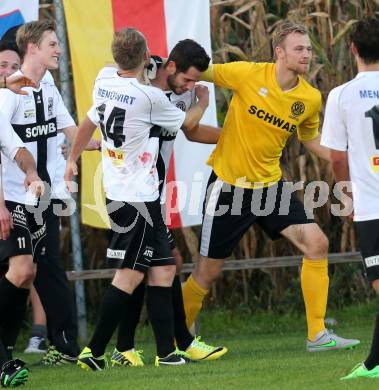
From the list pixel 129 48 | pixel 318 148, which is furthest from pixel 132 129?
pixel 318 148

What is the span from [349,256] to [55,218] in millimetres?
2591

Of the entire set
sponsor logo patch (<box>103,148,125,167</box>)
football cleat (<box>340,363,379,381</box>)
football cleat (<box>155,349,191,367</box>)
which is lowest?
football cleat (<box>155,349,191,367</box>)

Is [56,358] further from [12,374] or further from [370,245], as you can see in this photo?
[370,245]

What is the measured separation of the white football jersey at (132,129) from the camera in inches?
282

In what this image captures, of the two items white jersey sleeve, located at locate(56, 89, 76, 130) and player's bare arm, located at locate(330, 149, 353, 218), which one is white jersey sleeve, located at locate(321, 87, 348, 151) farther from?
white jersey sleeve, located at locate(56, 89, 76, 130)

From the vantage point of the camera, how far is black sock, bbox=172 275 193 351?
7.76m

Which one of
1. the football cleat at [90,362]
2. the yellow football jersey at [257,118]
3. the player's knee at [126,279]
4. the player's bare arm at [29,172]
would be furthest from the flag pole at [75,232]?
the player's bare arm at [29,172]

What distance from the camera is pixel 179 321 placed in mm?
7781

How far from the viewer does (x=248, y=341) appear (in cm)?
922

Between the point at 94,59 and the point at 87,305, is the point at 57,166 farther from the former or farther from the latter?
the point at 87,305

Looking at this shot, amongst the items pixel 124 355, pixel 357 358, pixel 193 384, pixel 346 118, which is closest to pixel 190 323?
pixel 124 355

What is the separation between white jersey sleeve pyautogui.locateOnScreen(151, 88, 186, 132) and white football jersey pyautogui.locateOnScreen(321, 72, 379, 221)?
1.18 m

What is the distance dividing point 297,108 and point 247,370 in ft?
6.13

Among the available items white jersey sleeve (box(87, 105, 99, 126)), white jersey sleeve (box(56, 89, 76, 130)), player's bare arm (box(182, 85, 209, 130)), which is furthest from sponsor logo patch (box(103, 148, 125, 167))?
white jersey sleeve (box(56, 89, 76, 130))
